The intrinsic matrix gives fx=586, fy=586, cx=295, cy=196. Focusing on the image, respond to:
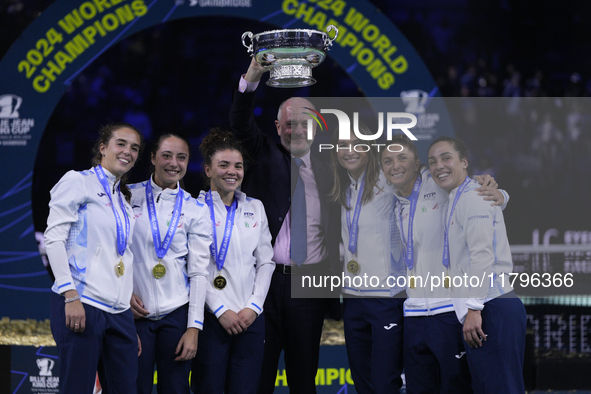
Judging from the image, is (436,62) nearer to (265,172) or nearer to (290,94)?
(290,94)

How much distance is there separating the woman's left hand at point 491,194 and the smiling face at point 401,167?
38 centimetres

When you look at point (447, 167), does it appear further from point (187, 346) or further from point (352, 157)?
point (187, 346)

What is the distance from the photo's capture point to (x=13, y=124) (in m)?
4.43

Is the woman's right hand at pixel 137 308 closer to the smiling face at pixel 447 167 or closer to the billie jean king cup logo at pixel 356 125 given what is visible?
the billie jean king cup logo at pixel 356 125

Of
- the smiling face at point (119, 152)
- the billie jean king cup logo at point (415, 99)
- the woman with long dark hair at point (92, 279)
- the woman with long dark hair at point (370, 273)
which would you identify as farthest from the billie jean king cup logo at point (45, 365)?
the billie jean king cup logo at point (415, 99)

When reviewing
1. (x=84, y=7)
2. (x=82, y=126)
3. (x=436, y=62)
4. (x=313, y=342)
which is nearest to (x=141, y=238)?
(x=313, y=342)

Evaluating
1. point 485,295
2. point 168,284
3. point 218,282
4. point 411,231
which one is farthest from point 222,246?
point 485,295

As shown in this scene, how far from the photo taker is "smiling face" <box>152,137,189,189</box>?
10.4ft

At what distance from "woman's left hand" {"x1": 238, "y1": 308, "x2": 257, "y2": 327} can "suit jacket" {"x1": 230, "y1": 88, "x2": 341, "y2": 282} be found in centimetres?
49

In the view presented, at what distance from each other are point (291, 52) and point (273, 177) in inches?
34.0

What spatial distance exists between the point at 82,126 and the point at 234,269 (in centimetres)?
211

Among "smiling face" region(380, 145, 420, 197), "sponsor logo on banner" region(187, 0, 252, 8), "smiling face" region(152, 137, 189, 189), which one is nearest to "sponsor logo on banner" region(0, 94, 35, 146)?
"sponsor logo on banner" region(187, 0, 252, 8)

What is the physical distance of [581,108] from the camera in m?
4.50

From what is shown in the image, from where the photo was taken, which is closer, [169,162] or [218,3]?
[169,162]
